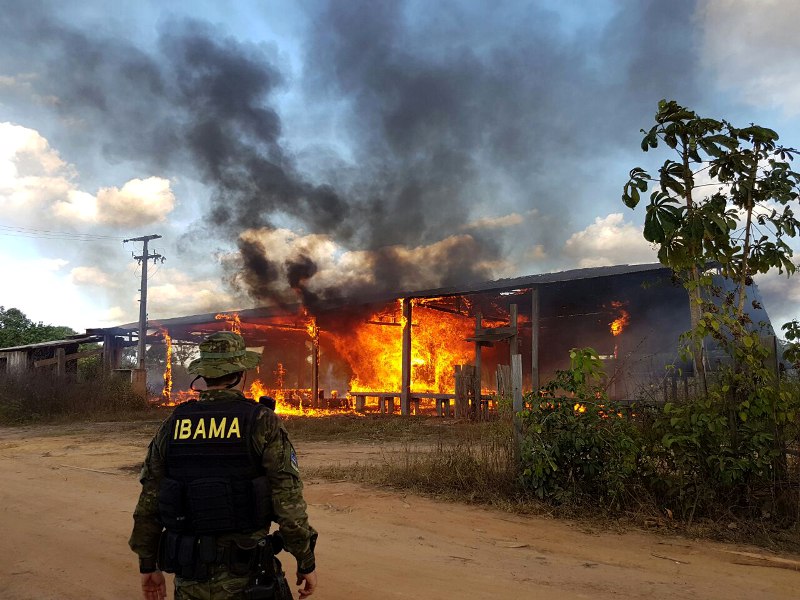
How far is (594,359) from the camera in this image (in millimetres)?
5863

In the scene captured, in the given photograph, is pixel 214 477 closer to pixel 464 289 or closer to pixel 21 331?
pixel 464 289

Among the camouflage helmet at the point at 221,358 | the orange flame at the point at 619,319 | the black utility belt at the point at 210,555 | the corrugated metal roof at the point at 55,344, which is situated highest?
the orange flame at the point at 619,319

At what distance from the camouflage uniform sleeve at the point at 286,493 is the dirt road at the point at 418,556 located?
1.70 m

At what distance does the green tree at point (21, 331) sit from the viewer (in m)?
29.8

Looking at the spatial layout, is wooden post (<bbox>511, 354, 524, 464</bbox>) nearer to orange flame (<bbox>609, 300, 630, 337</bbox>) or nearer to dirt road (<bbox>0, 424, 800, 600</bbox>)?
dirt road (<bbox>0, 424, 800, 600</bbox>)

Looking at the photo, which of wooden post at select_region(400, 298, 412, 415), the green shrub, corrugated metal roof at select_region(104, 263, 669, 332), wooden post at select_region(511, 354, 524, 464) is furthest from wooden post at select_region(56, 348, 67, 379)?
the green shrub

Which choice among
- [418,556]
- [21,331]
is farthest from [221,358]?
[21,331]

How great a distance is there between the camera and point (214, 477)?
2.39m

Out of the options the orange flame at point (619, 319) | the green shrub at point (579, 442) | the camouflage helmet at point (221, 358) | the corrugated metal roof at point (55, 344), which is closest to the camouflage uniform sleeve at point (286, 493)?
the camouflage helmet at point (221, 358)

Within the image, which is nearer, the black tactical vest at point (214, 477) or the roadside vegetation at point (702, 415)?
the black tactical vest at point (214, 477)

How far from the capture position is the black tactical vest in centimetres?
236

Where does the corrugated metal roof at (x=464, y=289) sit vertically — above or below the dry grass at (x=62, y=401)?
above

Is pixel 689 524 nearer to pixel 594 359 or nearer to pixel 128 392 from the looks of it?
pixel 594 359

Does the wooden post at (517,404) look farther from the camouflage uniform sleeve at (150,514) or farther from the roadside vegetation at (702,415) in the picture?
the camouflage uniform sleeve at (150,514)
